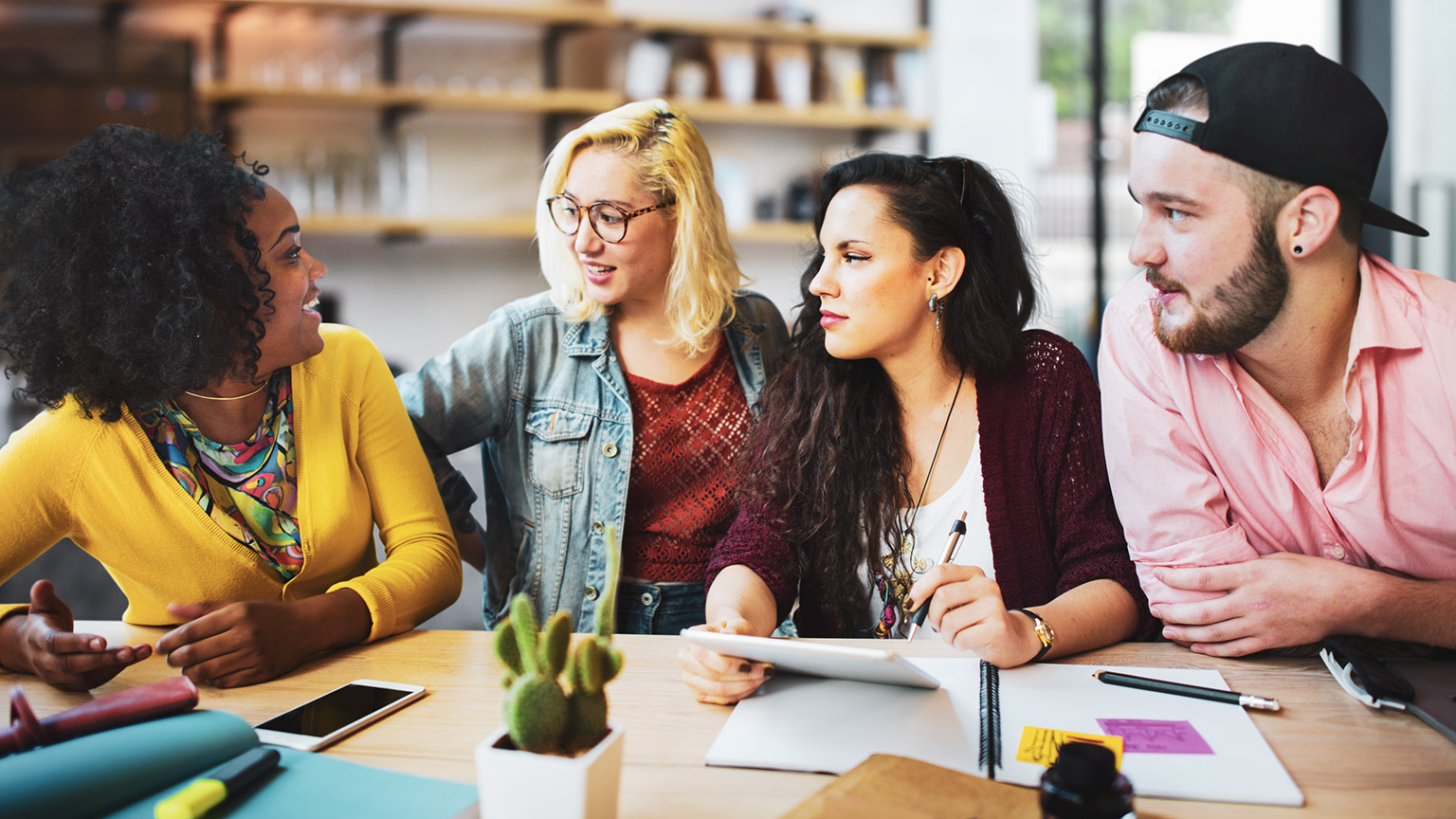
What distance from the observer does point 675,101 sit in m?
4.45

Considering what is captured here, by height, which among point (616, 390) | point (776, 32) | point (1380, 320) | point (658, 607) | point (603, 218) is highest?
point (776, 32)

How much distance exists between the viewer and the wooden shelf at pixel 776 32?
436 centimetres

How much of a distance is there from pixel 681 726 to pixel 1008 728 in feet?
1.07

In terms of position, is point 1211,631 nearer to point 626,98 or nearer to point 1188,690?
point 1188,690

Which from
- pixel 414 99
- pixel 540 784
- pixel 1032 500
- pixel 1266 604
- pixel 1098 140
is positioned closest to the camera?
pixel 540 784

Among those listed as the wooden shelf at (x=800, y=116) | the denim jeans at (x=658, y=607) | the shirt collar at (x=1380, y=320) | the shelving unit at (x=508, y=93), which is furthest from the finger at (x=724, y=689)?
the wooden shelf at (x=800, y=116)

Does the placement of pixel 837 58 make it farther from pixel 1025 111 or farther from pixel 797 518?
pixel 797 518

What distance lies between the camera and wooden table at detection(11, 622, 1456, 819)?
86 cm

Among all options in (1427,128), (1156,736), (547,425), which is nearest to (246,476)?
(547,425)

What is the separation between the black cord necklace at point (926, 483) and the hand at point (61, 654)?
1.05 metres

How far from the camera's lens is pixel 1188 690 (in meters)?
1.05

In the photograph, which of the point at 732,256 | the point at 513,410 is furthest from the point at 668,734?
the point at 732,256

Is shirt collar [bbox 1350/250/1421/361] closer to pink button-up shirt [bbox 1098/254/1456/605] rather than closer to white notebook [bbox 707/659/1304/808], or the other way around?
pink button-up shirt [bbox 1098/254/1456/605]

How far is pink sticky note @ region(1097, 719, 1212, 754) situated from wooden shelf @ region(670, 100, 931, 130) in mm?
3821
